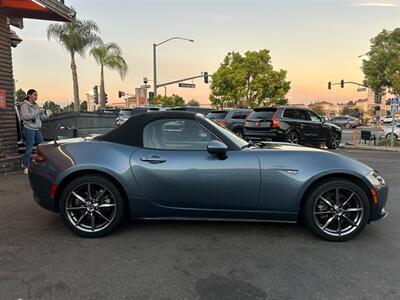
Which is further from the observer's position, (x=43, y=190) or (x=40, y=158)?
(x=40, y=158)

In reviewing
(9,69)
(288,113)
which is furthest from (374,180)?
(288,113)

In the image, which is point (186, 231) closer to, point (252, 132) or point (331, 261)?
point (331, 261)

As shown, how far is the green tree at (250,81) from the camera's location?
44.8 meters

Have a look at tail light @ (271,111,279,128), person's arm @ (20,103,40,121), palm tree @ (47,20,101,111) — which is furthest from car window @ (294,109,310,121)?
palm tree @ (47,20,101,111)

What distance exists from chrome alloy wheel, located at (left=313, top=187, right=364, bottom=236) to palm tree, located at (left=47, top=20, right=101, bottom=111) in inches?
1002

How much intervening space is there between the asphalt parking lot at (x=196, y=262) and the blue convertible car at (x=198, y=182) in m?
0.25

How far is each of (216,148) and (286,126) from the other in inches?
367

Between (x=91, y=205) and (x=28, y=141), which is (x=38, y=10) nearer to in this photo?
(x=28, y=141)

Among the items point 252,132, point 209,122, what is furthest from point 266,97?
point 209,122

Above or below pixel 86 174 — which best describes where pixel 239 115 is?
above

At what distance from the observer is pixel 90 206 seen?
13.3ft

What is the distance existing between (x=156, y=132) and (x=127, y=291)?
1.81 meters

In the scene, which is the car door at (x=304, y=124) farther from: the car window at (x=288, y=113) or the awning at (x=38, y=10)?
the awning at (x=38, y=10)

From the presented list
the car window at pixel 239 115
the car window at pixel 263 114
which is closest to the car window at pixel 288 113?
the car window at pixel 263 114
